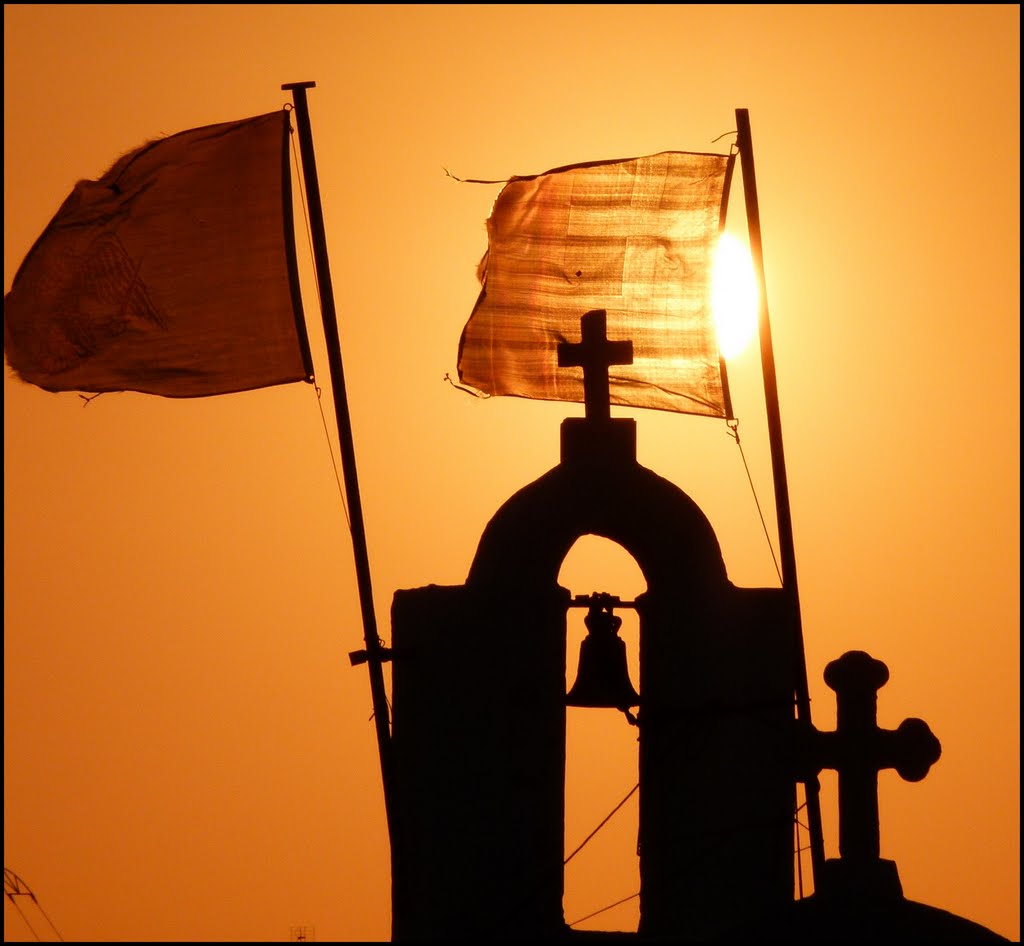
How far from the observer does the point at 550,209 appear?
43.0 ft

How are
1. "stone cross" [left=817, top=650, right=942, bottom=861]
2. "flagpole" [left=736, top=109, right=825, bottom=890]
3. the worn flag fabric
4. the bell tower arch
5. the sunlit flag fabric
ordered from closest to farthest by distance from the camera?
"stone cross" [left=817, top=650, right=942, bottom=861]
the bell tower arch
"flagpole" [left=736, top=109, right=825, bottom=890]
the worn flag fabric
the sunlit flag fabric

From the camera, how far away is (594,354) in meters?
11.7

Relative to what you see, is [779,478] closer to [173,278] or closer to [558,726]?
[558,726]

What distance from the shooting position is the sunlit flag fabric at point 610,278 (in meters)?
12.9

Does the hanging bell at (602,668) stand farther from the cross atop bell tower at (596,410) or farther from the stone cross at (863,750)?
the stone cross at (863,750)

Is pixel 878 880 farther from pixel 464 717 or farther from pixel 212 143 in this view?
pixel 212 143

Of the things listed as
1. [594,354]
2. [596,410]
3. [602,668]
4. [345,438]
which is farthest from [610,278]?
[602,668]

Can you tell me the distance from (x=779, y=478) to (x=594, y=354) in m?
1.49

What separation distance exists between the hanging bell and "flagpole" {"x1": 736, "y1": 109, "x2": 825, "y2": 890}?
1.08 meters

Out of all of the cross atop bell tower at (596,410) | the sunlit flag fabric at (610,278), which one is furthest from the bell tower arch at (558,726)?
the sunlit flag fabric at (610,278)

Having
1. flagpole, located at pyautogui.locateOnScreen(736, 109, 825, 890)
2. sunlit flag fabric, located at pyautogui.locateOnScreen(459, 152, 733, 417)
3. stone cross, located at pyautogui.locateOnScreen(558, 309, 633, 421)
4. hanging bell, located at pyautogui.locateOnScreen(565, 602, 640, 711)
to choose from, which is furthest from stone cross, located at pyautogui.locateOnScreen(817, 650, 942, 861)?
sunlit flag fabric, located at pyautogui.locateOnScreen(459, 152, 733, 417)

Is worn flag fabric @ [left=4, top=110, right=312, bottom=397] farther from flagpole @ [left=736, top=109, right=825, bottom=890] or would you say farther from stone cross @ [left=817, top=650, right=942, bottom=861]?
stone cross @ [left=817, top=650, right=942, bottom=861]

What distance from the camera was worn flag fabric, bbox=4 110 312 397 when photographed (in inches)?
498

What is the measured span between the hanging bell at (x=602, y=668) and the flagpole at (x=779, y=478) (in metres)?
1.08
